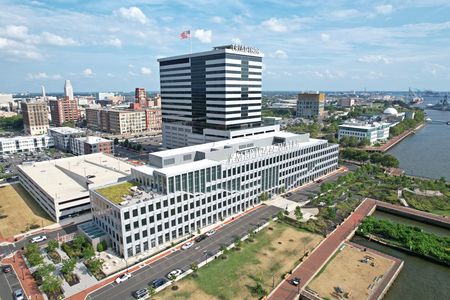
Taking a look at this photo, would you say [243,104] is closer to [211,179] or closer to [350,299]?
[211,179]

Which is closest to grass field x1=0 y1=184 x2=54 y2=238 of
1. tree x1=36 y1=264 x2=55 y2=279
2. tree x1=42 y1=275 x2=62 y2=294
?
tree x1=36 y1=264 x2=55 y2=279

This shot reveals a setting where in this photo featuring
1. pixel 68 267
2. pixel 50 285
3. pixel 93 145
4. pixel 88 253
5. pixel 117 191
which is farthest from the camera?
pixel 93 145

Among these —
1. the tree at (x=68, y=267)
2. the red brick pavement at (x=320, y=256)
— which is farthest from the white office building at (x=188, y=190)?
the red brick pavement at (x=320, y=256)

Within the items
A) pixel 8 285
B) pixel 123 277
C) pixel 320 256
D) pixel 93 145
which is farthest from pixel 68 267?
pixel 93 145

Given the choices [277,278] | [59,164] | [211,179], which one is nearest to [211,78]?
[211,179]

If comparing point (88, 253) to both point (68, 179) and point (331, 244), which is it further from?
point (331, 244)

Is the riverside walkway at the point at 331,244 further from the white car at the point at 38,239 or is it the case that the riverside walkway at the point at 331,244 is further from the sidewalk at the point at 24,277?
the white car at the point at 38,239
